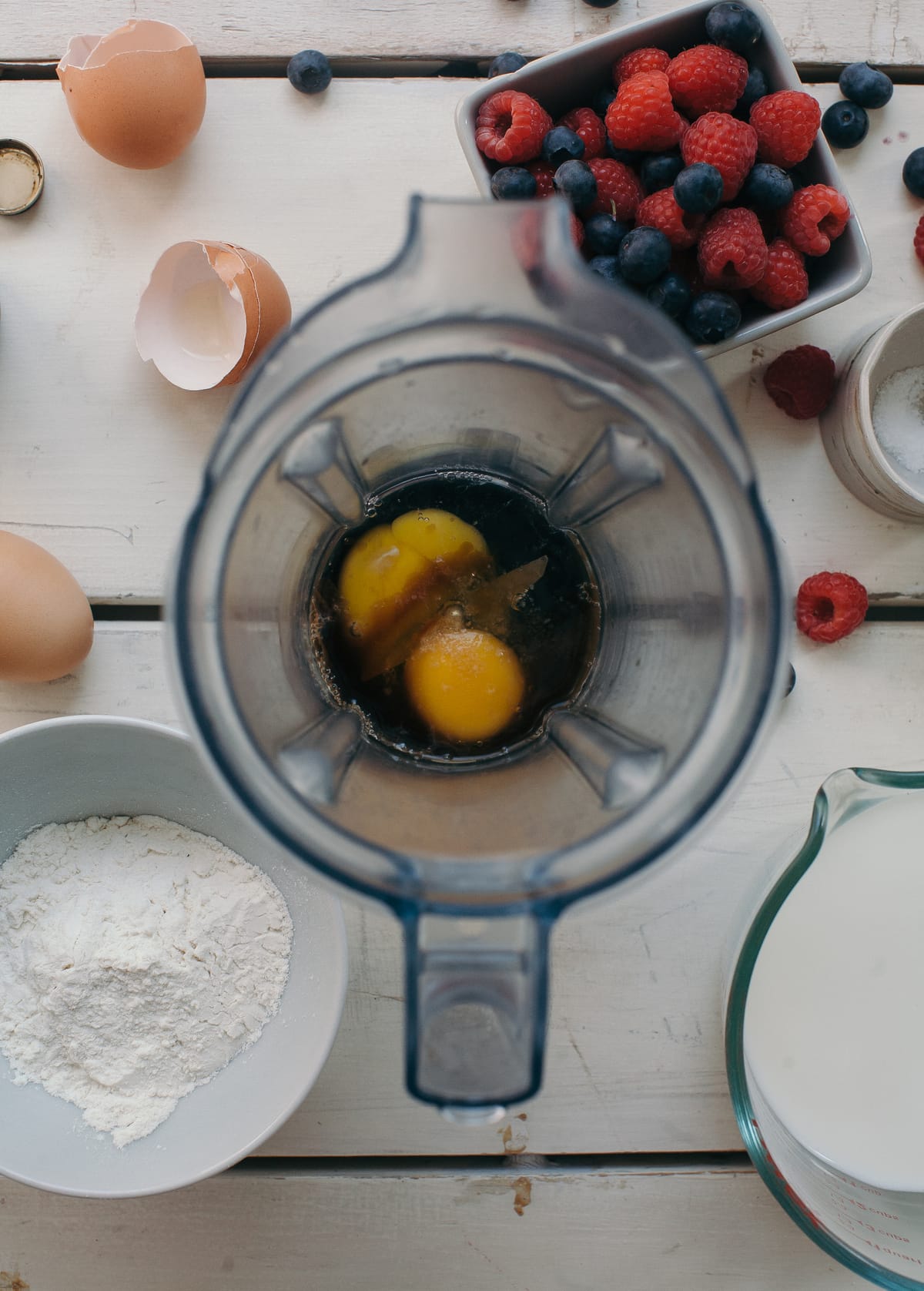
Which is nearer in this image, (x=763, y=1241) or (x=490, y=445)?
(x=490, y=445)

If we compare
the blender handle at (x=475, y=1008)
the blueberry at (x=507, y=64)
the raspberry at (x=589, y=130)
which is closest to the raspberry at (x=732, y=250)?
the raspberry at (x=589, y=130)

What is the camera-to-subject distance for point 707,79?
0.75 metres

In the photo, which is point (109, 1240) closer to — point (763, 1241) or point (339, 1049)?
point (339, 1049)

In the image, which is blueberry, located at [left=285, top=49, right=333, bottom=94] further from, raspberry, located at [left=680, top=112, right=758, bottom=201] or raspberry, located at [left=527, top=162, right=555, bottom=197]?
raspberry, located at [left=680, top=112, right=758, bottom=201]

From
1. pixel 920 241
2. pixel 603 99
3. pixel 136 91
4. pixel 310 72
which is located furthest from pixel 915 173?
pixel 136 91

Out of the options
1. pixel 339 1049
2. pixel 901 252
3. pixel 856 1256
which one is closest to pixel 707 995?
pixel 856 1256

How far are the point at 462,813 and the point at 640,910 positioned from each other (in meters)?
0.27

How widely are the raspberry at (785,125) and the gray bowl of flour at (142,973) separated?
24.2 inches

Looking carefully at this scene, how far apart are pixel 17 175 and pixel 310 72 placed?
0.25 meters

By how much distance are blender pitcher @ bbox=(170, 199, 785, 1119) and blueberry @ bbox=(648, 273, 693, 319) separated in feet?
0.50

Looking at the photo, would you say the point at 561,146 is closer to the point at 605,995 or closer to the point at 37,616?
the point at 37,616

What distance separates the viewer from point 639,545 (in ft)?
2.23

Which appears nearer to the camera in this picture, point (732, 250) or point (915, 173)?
point (732, 250)

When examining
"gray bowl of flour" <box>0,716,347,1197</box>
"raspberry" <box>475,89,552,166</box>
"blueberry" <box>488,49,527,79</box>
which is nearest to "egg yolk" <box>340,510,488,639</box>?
"gray bowl of flour" <box>0,716,347,1197</box>
